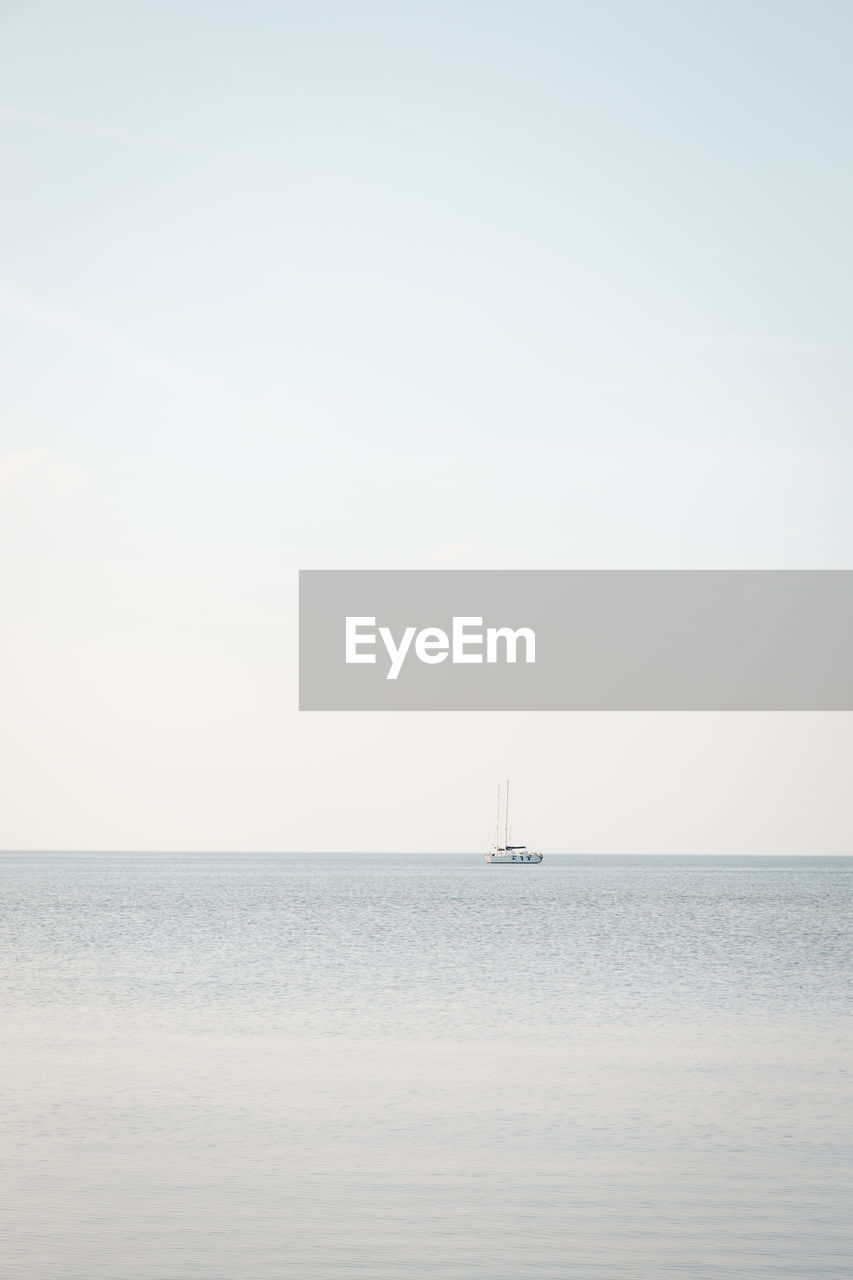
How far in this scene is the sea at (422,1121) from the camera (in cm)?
1620

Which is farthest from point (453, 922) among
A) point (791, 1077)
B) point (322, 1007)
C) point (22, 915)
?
point (791, 1077)

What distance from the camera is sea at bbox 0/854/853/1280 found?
16203mm

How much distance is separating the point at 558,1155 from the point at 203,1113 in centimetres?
635

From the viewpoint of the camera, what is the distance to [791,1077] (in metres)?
27.5

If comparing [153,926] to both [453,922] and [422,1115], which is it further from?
[422,1115]

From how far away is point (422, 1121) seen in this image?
22.9 m

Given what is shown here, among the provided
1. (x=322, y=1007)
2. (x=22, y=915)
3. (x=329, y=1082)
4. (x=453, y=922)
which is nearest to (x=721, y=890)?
(x=453, y=922)

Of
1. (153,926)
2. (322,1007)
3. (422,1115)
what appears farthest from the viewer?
(153,926)

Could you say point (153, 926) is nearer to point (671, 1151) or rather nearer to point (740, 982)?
point (740, 982)

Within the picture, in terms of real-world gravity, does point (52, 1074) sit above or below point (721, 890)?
above

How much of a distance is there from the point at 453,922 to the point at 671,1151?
209 ft

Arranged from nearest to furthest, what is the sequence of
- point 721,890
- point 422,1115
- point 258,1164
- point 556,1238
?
point 556,1238
point 258,1164
point 422,1115
point 721,890

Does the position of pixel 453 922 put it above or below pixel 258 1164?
below

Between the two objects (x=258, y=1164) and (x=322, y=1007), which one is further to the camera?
(x=322, y=1007)
